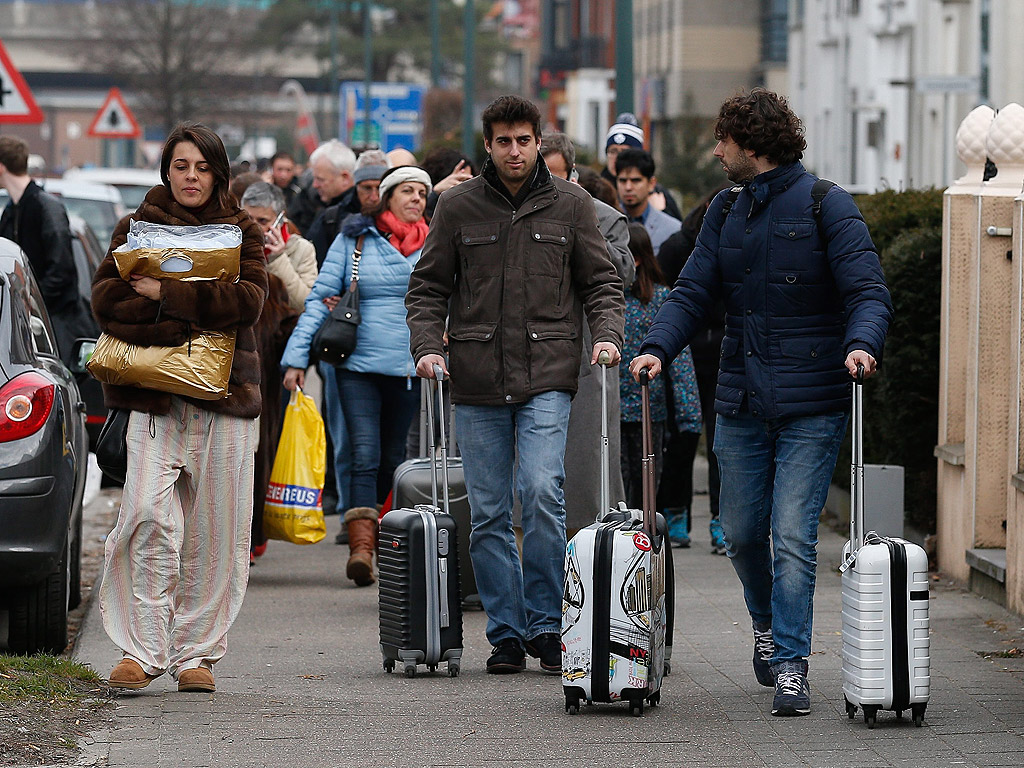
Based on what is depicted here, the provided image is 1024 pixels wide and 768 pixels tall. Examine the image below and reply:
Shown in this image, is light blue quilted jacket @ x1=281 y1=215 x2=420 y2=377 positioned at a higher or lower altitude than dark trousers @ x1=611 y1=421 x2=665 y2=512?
higher

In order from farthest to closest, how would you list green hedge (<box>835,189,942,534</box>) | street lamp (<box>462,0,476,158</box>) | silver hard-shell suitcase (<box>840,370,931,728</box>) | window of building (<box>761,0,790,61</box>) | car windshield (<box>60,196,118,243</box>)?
window of building (<box>761,0,790,61</box>) < street lamp (<box>462,0,476,158</box>) < car windshield (<box>60,196,118,243</box>) < green hedge (<box>835,189,942,534</box>) < silver hard-shell suitcase (<box>840,370,931,728</box>)

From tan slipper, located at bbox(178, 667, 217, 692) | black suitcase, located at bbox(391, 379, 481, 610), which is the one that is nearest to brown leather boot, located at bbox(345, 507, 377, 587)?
black suitcase, located at bbox(391, 379, 481, 610)

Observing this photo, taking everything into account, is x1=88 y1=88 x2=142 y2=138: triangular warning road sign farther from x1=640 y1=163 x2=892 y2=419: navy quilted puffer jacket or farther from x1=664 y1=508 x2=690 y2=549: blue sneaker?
x1=640 y1=163 x2=892 y2=419: navy quilted puffer jacket

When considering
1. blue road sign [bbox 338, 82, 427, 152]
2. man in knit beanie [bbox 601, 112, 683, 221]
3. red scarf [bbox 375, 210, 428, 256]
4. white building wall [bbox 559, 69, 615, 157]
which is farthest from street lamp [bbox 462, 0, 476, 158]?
white building wall [bbox 559, 69, 615, 157]

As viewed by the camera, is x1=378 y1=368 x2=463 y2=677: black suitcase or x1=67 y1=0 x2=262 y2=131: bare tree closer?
x1=378 y1=368 x2=463 y2=677: black suitcase

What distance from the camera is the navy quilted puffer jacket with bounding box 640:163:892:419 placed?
20.4ft

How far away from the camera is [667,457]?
33.8 feet

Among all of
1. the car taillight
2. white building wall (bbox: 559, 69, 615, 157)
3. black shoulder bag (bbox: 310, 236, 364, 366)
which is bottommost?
the car taillight

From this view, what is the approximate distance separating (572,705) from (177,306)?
1.83 m

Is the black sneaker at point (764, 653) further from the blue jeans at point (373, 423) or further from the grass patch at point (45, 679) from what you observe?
the blue jeans at point (373, 423)

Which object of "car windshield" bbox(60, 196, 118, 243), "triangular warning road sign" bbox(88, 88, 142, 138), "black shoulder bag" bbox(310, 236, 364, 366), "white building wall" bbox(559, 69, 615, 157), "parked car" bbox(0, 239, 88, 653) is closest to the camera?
"parked car" bbox(0, 239, 88, 653)

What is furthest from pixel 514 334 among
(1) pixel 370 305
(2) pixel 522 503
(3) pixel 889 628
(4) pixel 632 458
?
(4) pixel 632 458

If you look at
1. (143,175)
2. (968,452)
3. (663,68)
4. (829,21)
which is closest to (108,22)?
(663,68)

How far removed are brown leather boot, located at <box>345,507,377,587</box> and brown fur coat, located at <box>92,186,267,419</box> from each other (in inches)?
104
